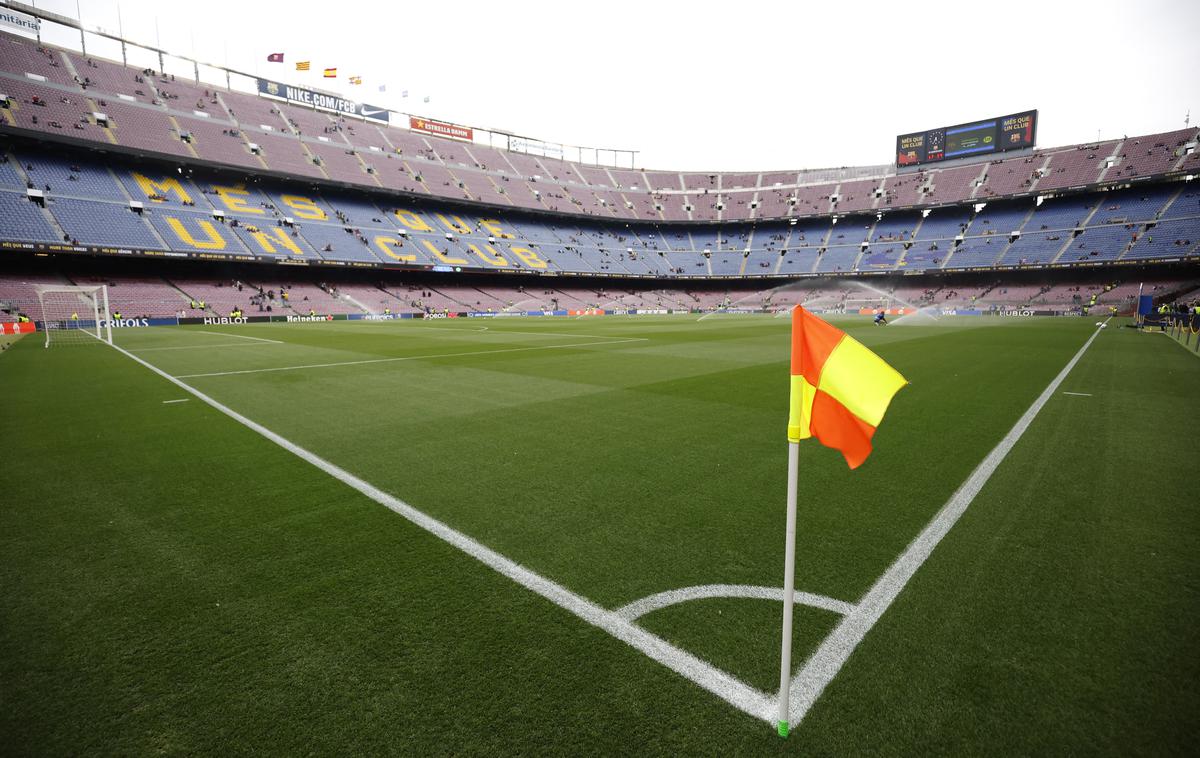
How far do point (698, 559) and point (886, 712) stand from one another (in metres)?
1.44

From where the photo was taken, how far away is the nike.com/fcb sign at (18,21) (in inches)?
1845

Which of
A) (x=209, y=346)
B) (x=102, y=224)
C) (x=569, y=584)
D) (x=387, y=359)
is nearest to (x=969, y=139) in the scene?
(x=387, y=359)

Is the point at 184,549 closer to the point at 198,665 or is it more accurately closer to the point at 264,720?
the point at 198,665

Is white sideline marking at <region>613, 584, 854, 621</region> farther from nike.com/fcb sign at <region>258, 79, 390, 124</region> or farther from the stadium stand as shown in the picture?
nike.com/fcb sign at <region>258, 79, 390, 124</region>

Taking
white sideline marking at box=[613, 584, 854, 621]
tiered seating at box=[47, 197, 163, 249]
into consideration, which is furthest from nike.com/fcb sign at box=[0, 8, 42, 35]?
white sideline marking at box=[613, 584, 854, 621]

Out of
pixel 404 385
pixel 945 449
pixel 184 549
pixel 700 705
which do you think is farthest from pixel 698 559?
pixel 404 385

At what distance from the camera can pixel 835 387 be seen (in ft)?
7.45

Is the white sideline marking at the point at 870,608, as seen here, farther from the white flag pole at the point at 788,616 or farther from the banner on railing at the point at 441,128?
the banner on railing at the point at 441,128

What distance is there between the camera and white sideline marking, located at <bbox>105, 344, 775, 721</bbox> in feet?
7.48

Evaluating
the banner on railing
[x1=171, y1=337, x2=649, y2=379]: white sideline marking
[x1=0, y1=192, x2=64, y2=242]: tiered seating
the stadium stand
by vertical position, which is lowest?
[x1=171, y1=337, x2=649, y2=379]: white sideline marking

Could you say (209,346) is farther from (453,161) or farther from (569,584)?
(453,161)

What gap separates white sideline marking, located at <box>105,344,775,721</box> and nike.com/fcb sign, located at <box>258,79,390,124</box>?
7751 cm

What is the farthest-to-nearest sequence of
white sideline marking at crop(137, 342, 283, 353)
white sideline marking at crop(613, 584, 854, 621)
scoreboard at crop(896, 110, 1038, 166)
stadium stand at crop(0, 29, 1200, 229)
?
1. scoreboard at crop(896, 110, 1038, 166)
2. stadium stand at crop(0, 29, 1200, 229)
3. white sideline marking at crop(137, 342, 283, 353)
4. white sideline marking at crop(613, 584, 854, 621)

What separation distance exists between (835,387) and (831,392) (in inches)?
1.1
